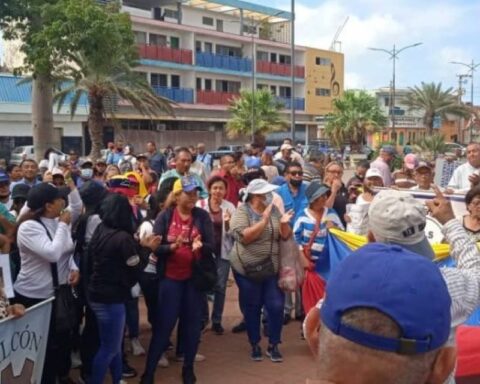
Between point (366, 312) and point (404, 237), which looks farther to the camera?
point (404, 237)

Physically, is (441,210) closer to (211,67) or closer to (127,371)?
(127,371)

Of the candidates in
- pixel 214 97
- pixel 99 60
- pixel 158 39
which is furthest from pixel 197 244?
pixel 214 97

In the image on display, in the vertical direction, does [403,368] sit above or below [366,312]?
below

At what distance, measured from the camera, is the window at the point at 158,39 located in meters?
44.1

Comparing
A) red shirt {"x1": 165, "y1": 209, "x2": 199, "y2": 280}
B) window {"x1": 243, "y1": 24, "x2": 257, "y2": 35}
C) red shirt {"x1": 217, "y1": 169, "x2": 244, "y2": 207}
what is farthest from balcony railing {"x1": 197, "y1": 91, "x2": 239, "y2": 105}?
red shirt {"x1": 165, "y1": 209, "x2": 199, "y2": 280}

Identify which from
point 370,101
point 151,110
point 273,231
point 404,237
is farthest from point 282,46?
point 404,237

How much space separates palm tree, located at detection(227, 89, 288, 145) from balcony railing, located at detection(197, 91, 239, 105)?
2.69m

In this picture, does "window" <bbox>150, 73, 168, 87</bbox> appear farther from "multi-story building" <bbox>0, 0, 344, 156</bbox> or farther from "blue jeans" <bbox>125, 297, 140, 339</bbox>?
"blue jeans" <bbox>125, 297, 140, 339</bbox>

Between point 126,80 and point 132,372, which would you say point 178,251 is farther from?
point 126,80

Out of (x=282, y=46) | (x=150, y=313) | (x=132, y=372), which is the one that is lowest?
(x=132, y=372)

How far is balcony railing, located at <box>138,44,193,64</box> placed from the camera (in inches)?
1661

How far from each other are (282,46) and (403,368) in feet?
176

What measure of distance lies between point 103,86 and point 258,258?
18.5 meters

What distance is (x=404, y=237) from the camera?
2441mm
